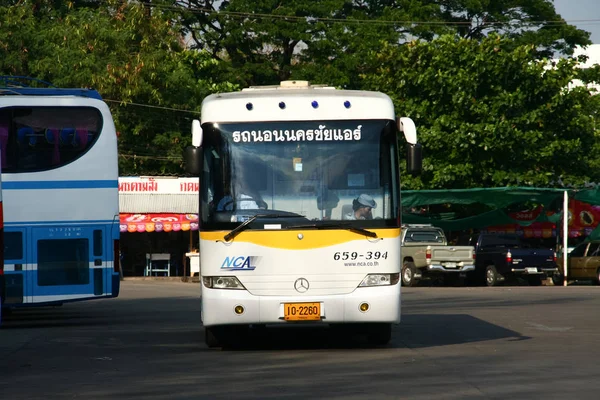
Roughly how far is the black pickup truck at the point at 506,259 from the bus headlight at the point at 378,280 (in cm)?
2616

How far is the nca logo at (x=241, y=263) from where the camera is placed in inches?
558

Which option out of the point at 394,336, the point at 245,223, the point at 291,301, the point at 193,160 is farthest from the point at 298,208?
the point at 394,336

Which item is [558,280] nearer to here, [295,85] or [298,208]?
[295,85]

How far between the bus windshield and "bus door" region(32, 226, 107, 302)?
6.50 meters

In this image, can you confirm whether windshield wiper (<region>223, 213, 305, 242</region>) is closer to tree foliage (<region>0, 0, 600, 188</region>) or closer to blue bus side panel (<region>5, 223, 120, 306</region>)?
blue bus side panel (<region>5, 223, 120, 306</region>)

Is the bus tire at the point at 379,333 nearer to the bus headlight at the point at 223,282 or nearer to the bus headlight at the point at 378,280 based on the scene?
the bus headlight at the point at 378,280

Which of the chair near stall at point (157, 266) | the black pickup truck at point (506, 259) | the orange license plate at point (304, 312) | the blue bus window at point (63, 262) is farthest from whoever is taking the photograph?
the chair near stall at point (157, 266)

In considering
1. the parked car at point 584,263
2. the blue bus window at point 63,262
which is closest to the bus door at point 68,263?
the blue bus window at point 63,262

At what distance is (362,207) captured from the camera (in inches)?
568

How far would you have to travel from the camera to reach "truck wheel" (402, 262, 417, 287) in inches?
1563

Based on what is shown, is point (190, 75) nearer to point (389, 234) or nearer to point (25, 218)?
point (25, 218)

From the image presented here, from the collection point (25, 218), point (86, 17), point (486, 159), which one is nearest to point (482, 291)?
point (486, 159)

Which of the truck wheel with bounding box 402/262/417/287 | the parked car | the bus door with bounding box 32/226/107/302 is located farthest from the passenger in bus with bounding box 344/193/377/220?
the parked car

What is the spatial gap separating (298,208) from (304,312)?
48.4 inches
